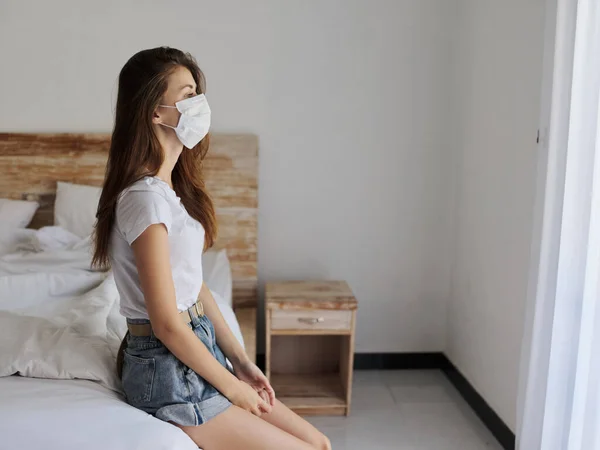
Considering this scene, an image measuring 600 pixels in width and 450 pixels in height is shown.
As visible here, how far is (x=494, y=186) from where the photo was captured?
2656 millimetres

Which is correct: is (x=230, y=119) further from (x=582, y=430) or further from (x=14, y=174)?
(x=582, y=430)

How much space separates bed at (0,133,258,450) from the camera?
122 cm

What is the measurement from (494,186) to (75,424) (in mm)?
2027

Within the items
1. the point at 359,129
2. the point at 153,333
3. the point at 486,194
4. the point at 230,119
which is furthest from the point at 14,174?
the point at 486,194

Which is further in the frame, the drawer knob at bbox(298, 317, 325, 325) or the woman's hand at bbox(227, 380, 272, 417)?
the drawer knob at bbox(298, 317, 325, 325)

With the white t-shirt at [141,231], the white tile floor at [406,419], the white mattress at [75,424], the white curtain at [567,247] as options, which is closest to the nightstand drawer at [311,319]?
the white tile floor at [406,419]

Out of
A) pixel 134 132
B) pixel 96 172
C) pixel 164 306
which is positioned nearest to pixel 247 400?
pixel 164 306

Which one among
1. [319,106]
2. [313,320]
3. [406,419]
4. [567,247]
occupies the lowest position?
[406,419]

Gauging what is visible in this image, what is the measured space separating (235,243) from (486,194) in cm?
124

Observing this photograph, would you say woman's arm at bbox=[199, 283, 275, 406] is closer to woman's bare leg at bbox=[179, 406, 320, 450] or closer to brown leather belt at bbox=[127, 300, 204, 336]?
brown leather belt at bbox=[127, 300, 204, 336]

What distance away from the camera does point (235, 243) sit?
3.05 meters

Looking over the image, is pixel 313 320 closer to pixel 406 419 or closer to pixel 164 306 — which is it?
pixel 406 419

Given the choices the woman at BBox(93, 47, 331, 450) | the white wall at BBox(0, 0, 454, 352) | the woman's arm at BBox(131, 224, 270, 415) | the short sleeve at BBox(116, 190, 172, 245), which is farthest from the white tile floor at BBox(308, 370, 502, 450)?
the short sleeve at BBox(116, 190, 172, 245)

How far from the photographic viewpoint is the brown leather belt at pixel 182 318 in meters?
1.37
